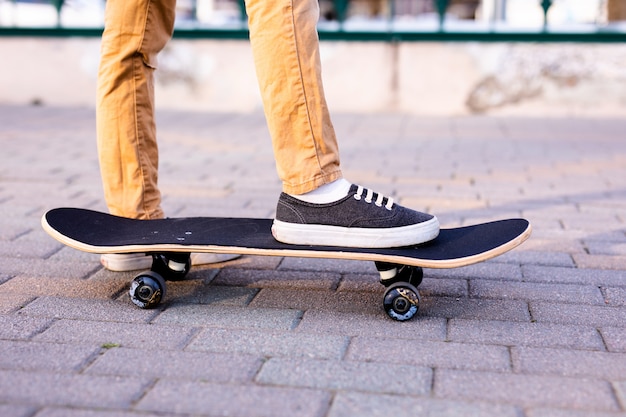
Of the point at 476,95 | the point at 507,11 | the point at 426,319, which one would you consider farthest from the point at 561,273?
the point at 507,11

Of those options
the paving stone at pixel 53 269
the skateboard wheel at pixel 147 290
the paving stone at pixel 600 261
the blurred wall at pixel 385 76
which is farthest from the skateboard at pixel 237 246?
the blurred wall at pixel 385 76

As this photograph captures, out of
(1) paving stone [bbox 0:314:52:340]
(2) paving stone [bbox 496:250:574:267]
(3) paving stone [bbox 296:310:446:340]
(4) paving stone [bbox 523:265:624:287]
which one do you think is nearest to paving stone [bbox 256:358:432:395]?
(3) paving stone [bbox 296:310:446:340]

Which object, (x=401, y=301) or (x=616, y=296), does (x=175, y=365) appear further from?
(x=616, y=296)

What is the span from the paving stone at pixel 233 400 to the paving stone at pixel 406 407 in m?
0.04

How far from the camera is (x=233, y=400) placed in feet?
5.44

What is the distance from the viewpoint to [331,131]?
90.0 inches

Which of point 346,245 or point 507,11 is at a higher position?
point 507,11

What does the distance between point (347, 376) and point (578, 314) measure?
83cm

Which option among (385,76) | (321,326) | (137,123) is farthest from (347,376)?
(385,76)

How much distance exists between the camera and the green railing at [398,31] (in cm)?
680

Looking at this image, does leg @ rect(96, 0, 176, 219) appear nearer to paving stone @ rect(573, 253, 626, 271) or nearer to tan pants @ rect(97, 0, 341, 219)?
tan pants @ rect(97, 0, 341, 219)

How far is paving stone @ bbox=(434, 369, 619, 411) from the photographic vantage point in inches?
65.7

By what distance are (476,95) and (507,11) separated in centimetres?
98

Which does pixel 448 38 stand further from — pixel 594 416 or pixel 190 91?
pixel 594 416
